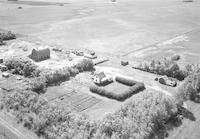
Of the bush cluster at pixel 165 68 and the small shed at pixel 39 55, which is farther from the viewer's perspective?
the small shed at pixel 39 55

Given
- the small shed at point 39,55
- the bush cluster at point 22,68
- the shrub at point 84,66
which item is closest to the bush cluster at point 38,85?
the bush cluster at point 22,68

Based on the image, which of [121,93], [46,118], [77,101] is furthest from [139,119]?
[46,118]

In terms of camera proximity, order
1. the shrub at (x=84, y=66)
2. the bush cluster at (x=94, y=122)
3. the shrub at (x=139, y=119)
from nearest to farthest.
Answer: the shrub at (x=139, y=119) < the bush cluster at (x=94, y=122) < the shrub at (x=84, y=66)

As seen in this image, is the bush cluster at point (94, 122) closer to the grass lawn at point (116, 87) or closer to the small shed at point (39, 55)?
the grass lawn at point (116, 87)

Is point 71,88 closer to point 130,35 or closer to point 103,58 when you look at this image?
point 103,58

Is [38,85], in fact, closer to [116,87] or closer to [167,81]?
[116,87]

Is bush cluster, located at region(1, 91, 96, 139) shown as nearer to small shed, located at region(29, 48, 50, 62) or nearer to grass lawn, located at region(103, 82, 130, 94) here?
grass lawn, located at region(103, 82, 130, 94)

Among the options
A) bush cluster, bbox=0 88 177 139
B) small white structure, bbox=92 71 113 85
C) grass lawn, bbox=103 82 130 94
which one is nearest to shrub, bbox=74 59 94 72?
small white structure, bbox=92 71 113 85
